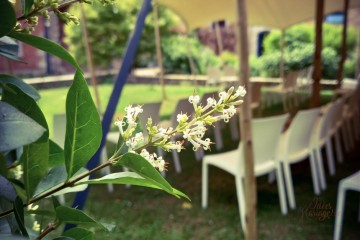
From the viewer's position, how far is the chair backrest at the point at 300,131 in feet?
13.3

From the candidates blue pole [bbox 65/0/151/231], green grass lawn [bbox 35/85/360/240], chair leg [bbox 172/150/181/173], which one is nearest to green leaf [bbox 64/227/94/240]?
blue pole [bbox 65/0/151/231]

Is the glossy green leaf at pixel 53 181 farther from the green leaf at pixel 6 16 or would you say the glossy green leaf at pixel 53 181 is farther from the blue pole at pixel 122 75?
the blue pole at pixel 122 75

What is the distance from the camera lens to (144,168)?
443 millimetres

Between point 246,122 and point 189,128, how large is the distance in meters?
2.52

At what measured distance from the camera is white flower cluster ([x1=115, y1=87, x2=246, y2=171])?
47 cm

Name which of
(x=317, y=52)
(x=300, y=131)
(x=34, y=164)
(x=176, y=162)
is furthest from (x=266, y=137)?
(x=34, y=164)

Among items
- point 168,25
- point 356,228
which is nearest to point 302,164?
point 356,228

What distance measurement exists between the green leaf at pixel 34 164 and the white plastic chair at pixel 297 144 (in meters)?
3.61

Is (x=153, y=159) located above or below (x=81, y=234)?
above

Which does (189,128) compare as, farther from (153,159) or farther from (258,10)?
(258,10)

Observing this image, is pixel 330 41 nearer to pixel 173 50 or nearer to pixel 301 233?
pixel 173 50

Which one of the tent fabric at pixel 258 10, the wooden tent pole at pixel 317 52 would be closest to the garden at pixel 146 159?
the wooden tent pole at pixel 317 52

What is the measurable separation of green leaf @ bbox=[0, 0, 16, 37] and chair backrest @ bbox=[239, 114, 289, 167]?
327 centimetres

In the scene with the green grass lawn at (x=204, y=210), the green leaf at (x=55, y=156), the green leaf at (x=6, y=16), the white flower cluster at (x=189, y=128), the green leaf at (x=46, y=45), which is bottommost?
the green grass lawn at (x=204, y=210)
